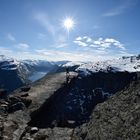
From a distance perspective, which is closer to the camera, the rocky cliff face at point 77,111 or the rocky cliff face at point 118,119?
the rocky cliff face at point 118,119

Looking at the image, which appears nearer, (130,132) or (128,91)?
(130,132)

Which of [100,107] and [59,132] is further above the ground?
[100,107]

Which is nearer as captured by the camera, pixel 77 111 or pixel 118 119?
pixel 118 119

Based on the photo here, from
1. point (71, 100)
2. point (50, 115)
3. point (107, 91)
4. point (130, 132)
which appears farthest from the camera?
point (107, 91)

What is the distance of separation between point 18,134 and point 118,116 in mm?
11106

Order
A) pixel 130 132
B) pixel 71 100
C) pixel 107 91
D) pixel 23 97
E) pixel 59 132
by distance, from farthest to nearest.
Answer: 1. pixel 107 91
2. pixel 71 100
3. pixel 23 97
4. pixel 59 132
5. pixel 130 132

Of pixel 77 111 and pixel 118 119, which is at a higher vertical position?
pixel 118 119

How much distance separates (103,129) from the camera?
18375 millimetres

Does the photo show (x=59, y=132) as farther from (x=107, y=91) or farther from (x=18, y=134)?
(x=107, y=91)

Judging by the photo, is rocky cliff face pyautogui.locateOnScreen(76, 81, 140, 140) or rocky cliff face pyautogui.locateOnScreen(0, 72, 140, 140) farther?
rocky cliff face pyautogui.locateOnScreen(0, 72, 140, 140)

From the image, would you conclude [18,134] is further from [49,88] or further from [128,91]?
[49,88]

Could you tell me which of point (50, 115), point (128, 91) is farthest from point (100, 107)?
point (50, 115)

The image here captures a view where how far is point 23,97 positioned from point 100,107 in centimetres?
2896

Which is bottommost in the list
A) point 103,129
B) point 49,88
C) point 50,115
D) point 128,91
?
point 50,115
